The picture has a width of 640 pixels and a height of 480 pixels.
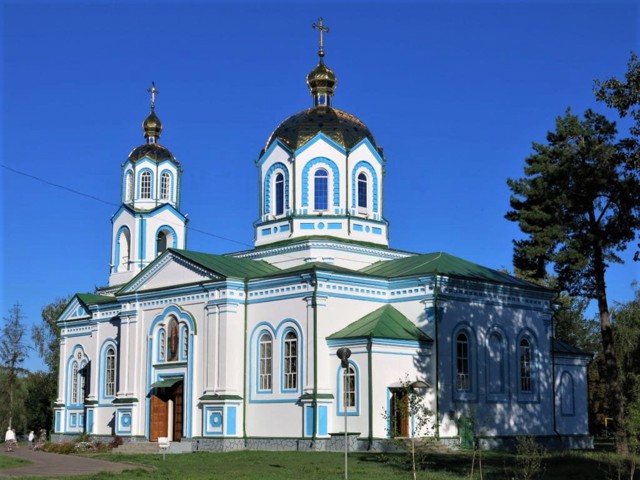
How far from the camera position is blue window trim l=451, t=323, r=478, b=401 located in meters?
30.4

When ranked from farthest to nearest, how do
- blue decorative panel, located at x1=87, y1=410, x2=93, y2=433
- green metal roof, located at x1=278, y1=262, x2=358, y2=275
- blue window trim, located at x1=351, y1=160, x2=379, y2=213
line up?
blue decorative panel, located at x1=87, y1=410, x2=93, y2=433 < blue window trim, located at x1=351, y1=160, x2=379, y2=213 < green metal roof, located at x1=278, y1=262, x2=358, y2=275

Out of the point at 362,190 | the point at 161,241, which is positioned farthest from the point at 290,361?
the point at 161,241

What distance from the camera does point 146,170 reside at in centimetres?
4112

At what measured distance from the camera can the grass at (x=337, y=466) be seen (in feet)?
64.4

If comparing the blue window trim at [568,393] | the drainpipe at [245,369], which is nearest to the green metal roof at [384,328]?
the drainpipe at [245,369]

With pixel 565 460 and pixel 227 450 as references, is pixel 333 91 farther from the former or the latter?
pixel 565 460

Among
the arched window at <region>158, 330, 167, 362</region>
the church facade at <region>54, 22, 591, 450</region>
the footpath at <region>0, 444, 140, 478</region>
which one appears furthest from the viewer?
the arched window at <region>158, 330, 167, 362</region>

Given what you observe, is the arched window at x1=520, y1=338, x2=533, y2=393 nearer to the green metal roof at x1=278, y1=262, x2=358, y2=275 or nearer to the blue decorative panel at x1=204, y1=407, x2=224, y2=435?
the green metal roof at x1=278, y1=262, x2=358, y2=275

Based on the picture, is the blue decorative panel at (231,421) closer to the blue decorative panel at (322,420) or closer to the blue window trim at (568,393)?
the blue decorative panel at (322,420)

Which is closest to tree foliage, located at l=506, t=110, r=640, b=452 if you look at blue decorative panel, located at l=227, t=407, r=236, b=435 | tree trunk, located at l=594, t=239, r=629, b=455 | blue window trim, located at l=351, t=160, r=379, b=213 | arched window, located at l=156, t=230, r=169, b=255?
tree trunk, located at l=594, t=239, r=629, b=455

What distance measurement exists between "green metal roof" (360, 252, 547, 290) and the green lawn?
642 cm

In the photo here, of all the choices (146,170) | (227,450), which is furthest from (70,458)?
(146,170)

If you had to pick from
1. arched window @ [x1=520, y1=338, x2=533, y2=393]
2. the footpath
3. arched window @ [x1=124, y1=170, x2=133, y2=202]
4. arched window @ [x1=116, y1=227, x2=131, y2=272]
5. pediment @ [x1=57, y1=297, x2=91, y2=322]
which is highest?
arched window @ [x1=124, y1=170, x2=133, y2=202]

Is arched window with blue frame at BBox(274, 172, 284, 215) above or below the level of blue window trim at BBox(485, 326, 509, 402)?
above
